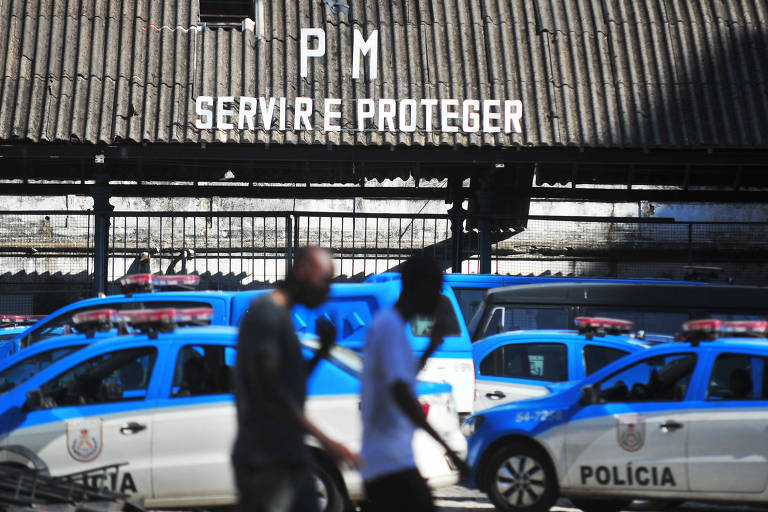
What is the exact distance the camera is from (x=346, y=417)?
27.0 ft

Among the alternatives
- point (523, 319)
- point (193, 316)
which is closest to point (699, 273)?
point (523, 319)

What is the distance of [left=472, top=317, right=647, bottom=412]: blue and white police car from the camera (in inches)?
485

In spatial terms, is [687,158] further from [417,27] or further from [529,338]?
[529,338]

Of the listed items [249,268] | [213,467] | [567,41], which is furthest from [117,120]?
[213,467]

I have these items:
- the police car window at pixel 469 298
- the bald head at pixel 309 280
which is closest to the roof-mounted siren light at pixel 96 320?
the bald head at pixel 309 280

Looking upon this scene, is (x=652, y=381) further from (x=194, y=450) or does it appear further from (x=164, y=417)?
(x=164, y=417)

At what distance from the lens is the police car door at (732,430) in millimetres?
9000

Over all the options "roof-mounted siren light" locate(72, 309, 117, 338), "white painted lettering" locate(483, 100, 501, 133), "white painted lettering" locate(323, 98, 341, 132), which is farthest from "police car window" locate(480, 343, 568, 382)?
"white painted lettering" locate(323, 98, 341, 132)

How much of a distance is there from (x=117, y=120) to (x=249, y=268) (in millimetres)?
4463

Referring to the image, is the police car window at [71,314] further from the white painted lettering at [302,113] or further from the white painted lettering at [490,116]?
the white painted lettering at [490,116]

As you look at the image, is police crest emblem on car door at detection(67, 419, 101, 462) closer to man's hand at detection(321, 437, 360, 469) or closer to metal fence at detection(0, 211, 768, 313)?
man's hand at detection(321, 437, 360, 469)

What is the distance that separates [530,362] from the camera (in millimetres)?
12633

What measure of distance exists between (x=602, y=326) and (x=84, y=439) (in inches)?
237

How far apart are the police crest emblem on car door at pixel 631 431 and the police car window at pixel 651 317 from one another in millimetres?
5521
